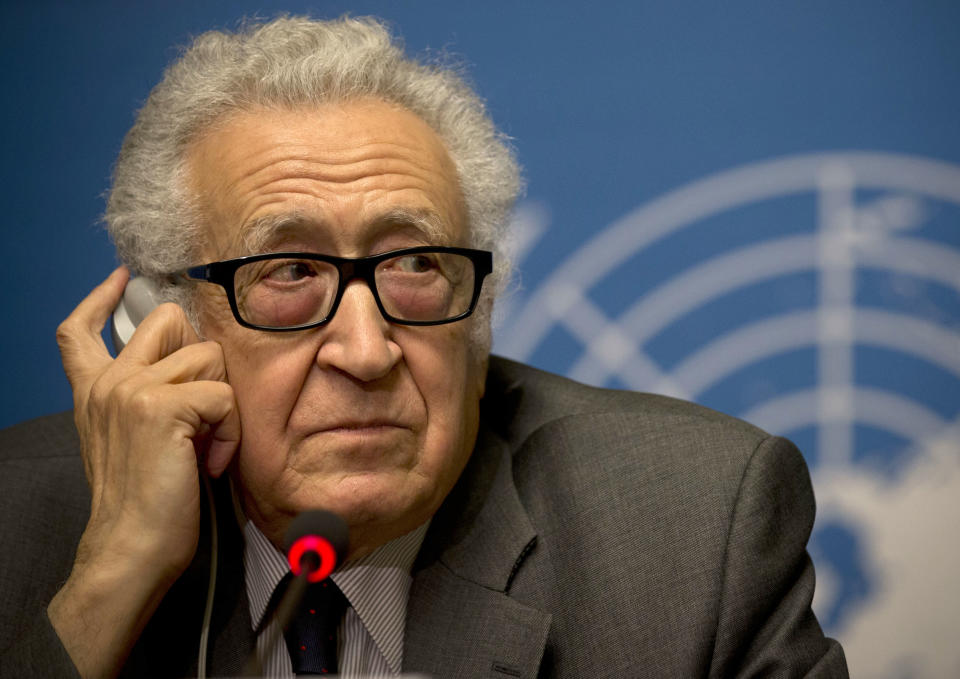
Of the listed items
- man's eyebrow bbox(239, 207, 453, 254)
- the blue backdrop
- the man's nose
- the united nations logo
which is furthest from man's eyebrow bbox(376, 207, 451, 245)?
the united nations logo

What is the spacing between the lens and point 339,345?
4.91ft

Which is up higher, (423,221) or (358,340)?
(423,221)

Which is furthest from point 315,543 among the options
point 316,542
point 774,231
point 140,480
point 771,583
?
point 774,231

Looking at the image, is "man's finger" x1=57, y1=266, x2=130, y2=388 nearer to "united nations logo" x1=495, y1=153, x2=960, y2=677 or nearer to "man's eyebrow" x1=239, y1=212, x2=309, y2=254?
"man's eyebrow" x1=239, y1=212, x2=309, y2=254

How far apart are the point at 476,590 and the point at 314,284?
68 centimetres

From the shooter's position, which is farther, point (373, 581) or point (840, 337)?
point (840, 337)

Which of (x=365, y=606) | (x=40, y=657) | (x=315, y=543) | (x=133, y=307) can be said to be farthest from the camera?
(x=133, y=307)

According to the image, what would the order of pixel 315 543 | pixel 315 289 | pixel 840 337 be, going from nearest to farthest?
pixel 315 543, pixel 315 289, pixel 840 337

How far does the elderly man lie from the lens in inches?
58.9

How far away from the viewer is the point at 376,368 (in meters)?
1.46

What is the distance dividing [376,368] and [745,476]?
0.78 meters

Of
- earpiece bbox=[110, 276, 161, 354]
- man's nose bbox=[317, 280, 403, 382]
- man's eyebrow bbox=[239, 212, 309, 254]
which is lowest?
man's nose bbox=[317, 280, 403, 382]

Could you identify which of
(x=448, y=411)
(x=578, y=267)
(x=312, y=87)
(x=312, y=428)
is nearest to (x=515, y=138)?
(x=578, y=267)

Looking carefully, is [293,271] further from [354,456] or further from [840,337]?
[840,337]
